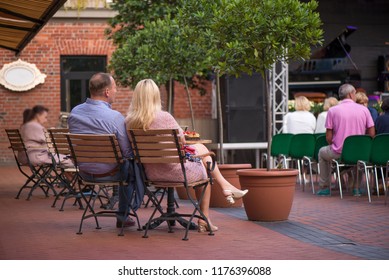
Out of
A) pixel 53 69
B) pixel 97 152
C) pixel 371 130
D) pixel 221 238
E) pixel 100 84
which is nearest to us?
pixel 221 238

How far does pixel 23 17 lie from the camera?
12.7 metres

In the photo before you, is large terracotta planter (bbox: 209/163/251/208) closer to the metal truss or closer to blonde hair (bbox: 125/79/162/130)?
blonde hair (bbox: 125/79/162/130)

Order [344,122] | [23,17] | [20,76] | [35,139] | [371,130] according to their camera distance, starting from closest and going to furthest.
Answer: [344,122] < [371,130] < [23,17] < [35,139] < [20,76]

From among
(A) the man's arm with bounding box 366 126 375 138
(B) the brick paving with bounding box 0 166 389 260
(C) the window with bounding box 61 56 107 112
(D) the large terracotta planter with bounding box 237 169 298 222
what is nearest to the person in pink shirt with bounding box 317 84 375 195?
(A) the man's arm with bounding box 366 126 375 138

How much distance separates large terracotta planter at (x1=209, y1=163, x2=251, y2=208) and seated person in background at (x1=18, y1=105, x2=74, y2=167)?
2.60 meters

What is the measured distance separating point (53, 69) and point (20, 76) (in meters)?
0.81

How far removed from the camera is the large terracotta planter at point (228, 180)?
10.8 meters

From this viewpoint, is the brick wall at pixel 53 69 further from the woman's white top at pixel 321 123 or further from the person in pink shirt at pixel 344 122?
the person in pink shirt at pixel 344 122

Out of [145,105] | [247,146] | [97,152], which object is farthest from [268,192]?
[247,146]

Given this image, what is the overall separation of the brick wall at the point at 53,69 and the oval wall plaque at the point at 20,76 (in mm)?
148

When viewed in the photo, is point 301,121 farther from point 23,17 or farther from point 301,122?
point 23,17

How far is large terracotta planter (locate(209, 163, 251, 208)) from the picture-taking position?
35.5 feet

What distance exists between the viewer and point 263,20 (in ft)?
31.1
